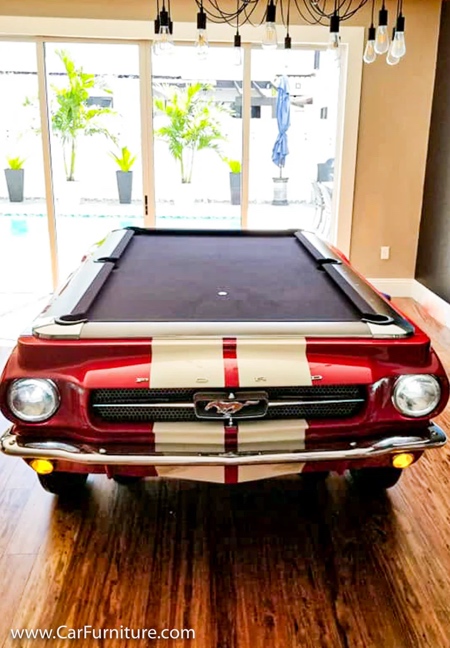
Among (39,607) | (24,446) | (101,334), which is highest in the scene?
(101,334)

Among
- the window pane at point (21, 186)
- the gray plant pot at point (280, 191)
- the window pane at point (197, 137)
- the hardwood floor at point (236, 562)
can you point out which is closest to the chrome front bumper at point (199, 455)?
the hardwood floor at point (236, 562)

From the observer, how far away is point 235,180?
5.58m

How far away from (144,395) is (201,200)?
3987mm

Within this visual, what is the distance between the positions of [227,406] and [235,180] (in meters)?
4.00

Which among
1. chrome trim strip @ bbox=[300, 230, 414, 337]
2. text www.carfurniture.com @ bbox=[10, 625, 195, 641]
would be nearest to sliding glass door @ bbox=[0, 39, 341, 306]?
chrome trim strip @ bbox=[300, 230, 414, 337]

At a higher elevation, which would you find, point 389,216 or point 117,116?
point 117,116

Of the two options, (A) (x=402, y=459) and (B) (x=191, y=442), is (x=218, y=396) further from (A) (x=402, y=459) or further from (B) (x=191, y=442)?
(A) (x=402, y=459)

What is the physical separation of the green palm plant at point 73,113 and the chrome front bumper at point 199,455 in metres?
4.04

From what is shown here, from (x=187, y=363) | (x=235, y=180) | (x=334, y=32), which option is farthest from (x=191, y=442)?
(x=235, y=180)

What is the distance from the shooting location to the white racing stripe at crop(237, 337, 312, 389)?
1.87 m

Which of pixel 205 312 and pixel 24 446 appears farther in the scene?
pixel 205 312

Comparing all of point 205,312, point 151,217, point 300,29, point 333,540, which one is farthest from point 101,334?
point 300,29

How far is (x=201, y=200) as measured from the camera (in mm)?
5680

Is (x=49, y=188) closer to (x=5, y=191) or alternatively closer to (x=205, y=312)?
(x=5, y=191)
